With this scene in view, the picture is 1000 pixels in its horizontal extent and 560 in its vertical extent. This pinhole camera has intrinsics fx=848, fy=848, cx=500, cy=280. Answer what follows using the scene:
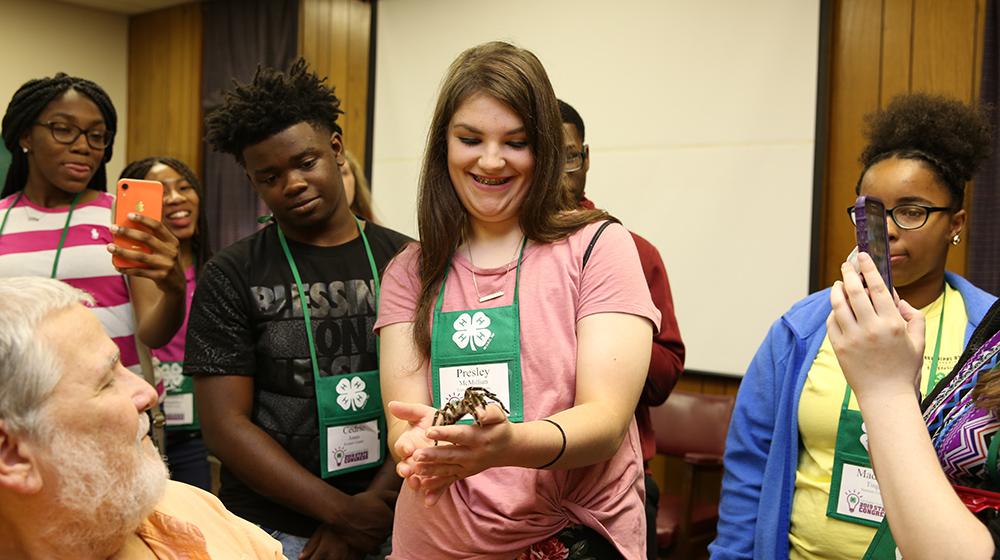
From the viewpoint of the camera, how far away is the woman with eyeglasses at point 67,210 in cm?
264

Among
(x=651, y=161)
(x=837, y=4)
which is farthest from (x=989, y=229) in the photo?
(x=651, y=161)

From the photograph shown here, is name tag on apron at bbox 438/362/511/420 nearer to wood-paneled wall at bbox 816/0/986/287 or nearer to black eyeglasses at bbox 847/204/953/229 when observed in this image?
black eyeglasses at bbox 847/204/953/229

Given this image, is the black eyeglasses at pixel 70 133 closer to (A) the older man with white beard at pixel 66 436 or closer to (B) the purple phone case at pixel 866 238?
(A) the older man with white beard at pixel 66 436

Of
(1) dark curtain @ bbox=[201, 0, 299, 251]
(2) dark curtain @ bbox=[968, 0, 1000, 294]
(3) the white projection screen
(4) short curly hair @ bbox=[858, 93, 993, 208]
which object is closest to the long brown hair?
(4) short curly hair @ bbox=[858, 93, 993, 208]

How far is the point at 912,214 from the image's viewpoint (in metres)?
1.98

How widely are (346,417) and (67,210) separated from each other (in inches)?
51.9

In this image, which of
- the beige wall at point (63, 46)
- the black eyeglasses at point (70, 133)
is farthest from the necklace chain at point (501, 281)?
the beige wall at point (63, 46)

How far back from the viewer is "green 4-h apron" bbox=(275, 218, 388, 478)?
208 cm

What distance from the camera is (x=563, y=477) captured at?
1629 mm

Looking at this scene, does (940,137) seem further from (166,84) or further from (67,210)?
(166,84)

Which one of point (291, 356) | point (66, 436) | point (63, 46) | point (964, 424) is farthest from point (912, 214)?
point (63, 46)

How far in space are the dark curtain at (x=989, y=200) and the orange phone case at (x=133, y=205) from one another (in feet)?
10.7

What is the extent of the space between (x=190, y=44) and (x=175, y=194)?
3.84 m

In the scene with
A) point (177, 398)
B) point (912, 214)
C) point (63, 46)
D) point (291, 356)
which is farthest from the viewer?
point (63, 46)
